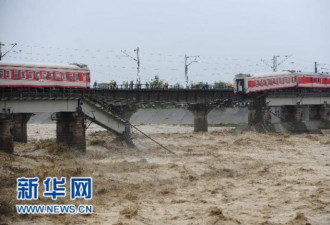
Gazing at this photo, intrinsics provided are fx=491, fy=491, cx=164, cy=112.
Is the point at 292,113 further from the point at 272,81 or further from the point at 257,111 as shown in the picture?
the point at 257,111

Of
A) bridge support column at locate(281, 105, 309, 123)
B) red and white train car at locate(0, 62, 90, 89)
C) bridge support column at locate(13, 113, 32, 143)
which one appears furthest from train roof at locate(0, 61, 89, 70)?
bridge support column at locate(281, 105, 309, 123)

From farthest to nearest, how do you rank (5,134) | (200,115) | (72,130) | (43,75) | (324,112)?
(324,112)
(200,115)
(43,75)
(72,130)
(5,134)

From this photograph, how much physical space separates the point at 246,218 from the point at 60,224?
709 cm

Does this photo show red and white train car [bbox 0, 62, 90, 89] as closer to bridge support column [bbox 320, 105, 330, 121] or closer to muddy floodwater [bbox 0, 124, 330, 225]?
muddy floodwater [bbox 0, 124, 330, 225]

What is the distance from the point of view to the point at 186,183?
27.0 metres

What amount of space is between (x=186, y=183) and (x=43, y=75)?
21817 mm

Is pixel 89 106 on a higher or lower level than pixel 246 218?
higher

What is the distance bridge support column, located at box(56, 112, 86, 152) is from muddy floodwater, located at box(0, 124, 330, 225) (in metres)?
1.00

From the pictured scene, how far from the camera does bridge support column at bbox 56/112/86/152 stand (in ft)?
131

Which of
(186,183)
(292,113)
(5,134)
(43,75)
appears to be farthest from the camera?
(292,113)

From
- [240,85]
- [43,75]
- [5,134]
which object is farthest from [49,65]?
[240,85]

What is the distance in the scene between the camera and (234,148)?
4678cm

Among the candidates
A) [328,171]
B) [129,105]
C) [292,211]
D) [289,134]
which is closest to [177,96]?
[129,105]

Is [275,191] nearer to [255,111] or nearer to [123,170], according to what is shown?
[123,170]
